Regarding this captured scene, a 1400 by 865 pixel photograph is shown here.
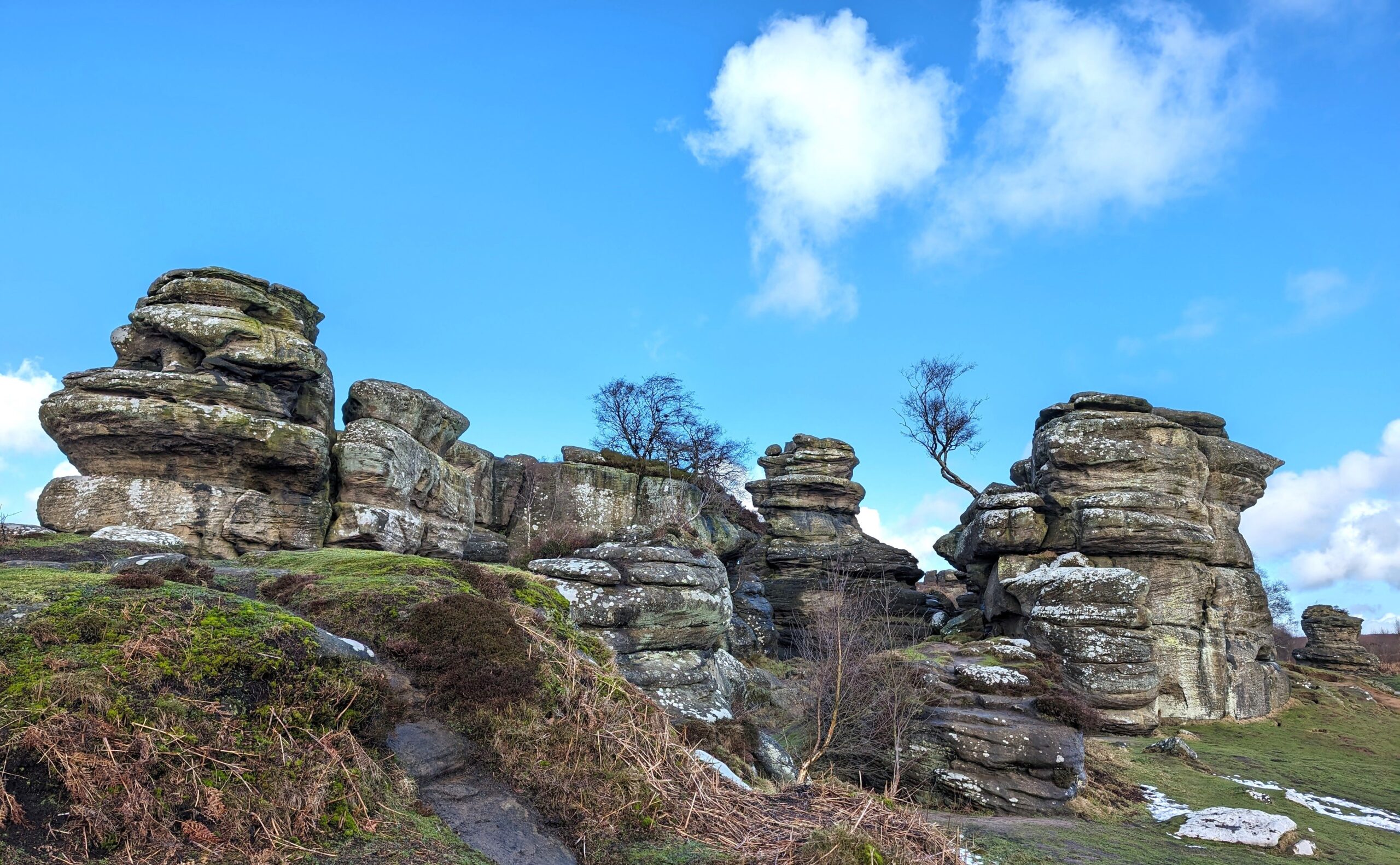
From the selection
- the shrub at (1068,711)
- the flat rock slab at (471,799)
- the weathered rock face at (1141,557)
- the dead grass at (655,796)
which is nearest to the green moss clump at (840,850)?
the dead grass at (655,796)

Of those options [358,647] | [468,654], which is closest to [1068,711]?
[468,654]

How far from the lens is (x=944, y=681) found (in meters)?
16.6

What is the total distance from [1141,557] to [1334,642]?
23.1 m

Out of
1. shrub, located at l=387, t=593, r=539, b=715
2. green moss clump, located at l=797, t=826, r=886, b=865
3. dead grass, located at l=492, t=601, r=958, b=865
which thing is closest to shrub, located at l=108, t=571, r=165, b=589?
shrub, located at l=387, t=593, r=539, b=715

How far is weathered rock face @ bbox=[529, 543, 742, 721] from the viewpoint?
12562 mm

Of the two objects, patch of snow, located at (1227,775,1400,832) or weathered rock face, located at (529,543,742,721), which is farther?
weathered rock face, located at (529,543,742,721)

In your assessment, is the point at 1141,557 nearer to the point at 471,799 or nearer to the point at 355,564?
the point at 355,564

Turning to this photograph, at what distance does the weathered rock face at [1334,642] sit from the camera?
3653 centimetres

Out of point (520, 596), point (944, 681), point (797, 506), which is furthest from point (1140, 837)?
point (797, 506)

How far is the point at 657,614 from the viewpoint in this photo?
13.1 meters

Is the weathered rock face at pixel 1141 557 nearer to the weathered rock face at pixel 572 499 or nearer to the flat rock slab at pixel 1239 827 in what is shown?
the flat rock slab at pixel 1239 827

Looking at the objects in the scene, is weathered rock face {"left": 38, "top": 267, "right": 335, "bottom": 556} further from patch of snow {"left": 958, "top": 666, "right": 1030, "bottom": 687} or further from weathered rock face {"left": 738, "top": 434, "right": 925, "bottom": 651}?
weathered rock face {"left": 738, "top": 434, "right": 925, "bottom": 651}

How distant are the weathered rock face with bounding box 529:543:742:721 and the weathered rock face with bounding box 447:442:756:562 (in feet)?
41.0

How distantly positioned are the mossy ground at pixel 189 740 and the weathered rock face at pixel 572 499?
21.9m
